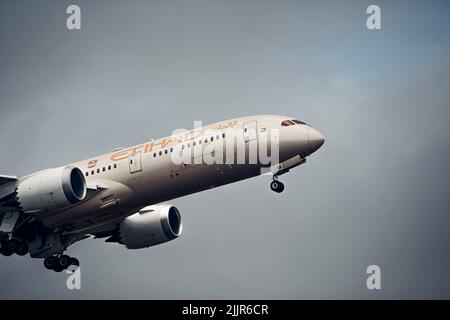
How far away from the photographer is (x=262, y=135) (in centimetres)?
5788

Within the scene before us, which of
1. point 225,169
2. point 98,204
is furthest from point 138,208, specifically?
point 225,169

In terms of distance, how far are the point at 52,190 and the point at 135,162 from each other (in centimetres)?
527

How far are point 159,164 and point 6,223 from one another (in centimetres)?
1027

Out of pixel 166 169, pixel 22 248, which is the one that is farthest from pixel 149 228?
pixel 166 169

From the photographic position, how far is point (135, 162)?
198ft

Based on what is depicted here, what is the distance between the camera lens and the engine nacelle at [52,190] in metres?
58.6

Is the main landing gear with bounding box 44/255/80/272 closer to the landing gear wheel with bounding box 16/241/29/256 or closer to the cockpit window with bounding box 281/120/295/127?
the landing gear wheel with bounding box 16/241/29/256

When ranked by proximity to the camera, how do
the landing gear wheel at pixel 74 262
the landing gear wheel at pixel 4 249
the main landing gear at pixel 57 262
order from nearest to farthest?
the landing gear wheel at pixel 4 249
the main landing gear at pixel 57 262
the landing gear wheel at pixel 74 262

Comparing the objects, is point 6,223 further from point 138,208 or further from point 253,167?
point 253,167

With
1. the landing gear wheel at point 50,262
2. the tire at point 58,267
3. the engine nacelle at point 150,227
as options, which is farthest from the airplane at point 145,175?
the engine nacelle at point 150,227

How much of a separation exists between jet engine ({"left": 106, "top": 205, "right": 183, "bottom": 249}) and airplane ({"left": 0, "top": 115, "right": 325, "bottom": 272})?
5.33 m

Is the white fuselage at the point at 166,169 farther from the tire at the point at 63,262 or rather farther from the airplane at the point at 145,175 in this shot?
the tire at the point at 63,262

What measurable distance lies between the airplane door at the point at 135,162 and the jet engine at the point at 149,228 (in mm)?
8265

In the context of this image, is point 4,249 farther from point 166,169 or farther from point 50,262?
point 166,169
